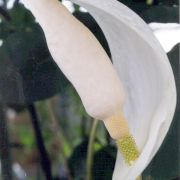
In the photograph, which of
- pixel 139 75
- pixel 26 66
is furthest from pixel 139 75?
pixel 26 66

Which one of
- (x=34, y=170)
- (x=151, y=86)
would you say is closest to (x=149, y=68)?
(x=151, y=86)

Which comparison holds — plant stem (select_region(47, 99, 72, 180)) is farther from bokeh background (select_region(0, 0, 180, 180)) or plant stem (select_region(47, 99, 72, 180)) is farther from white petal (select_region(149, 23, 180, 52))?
white petal (select_region(149, 23, 180, 52))

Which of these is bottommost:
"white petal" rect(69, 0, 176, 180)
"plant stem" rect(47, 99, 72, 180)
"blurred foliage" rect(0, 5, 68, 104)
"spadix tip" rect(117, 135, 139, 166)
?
"plant stem" rect(47, 99, 72, 180)

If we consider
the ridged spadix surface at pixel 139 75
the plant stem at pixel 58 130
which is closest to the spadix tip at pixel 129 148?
the ridged spadix surface at pixel 139 75

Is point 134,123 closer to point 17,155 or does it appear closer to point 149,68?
point 149,68

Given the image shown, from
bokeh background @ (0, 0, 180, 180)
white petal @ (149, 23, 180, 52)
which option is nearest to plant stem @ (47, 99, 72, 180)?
bokeh background @ (0, 0, 180, 180)

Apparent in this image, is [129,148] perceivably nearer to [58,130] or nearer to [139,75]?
[139,75]

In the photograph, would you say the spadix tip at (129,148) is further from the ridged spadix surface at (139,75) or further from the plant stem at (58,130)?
the plant stem at (58,130)
